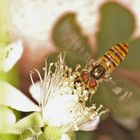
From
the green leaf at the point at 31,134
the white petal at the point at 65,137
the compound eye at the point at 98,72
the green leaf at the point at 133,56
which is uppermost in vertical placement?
the green leaf at the point at 133,56

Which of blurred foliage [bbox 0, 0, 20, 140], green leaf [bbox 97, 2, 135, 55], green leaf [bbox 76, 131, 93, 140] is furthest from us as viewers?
green leaf [bbox 97, 2, 135, 55]

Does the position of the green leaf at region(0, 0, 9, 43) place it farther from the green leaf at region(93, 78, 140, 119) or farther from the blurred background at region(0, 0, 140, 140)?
the green leaf at region(93, 78, 140, 119)

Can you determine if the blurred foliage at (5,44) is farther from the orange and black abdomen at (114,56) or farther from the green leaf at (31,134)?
the orange and black abdomen at (114,56)

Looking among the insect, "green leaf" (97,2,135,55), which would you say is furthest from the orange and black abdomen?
"green leaf" (97,2,135,55)

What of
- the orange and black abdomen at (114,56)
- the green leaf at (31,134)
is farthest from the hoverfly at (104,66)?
the green leaf at (31,134)

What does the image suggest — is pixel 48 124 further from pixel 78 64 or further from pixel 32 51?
pixel 32 51

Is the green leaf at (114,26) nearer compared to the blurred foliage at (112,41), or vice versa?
the blurred foliage at (112,41)

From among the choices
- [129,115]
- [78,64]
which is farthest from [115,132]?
[78,64]
